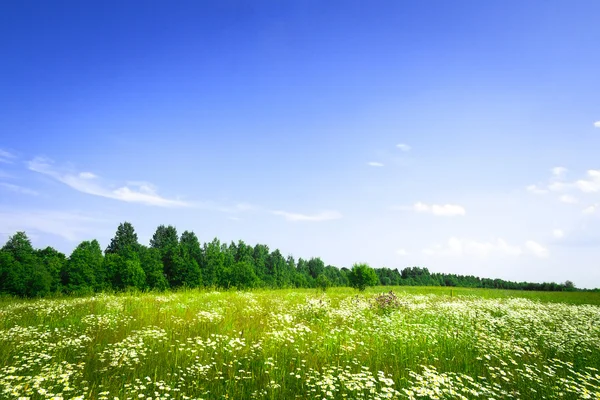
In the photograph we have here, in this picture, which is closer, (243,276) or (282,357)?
(282,357)

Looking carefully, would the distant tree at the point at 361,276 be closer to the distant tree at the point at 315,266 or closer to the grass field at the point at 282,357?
the grass field at the point at 282,357

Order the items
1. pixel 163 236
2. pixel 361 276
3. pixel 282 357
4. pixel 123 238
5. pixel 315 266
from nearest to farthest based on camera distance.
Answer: pixel 282 357, pixel 361 276, pixel 123 238, pixel 163 236, pixel 315 266

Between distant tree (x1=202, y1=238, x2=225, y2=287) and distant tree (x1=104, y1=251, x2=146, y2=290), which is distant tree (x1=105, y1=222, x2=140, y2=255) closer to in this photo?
distant tree (x1=202, y1=238, x2=225, y2=287)

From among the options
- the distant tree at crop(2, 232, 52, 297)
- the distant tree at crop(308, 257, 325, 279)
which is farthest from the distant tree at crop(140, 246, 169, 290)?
the distant tree at crop(308, 257, 325, 279)

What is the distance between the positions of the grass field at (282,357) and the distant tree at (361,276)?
85.6 feet

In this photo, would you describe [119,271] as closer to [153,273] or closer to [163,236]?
[153,273]

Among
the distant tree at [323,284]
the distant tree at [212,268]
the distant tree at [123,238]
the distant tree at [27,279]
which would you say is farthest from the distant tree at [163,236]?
the distant tree at [323,284]

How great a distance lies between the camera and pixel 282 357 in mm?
6293

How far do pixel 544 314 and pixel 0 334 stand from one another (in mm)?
17570

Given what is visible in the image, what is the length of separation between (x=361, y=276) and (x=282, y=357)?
32.7 m

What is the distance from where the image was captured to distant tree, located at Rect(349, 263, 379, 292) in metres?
37.2

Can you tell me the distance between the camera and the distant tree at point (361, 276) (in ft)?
122

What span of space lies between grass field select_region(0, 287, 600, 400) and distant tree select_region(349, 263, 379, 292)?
2608 centimetres

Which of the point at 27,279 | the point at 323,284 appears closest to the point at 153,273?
the point at 27,279
